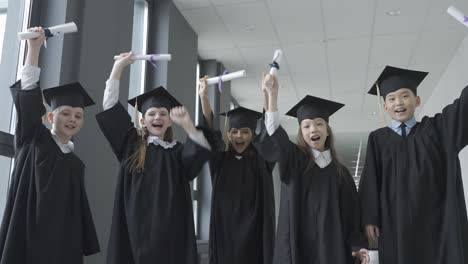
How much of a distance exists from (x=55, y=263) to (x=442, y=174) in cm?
204

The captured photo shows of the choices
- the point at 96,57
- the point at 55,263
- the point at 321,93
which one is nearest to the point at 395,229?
the point at 55,263

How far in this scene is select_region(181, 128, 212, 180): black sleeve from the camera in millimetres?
2523

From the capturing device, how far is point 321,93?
28.7 feet

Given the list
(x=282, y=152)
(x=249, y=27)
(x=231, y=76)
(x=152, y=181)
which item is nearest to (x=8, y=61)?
(x=152, y=181)

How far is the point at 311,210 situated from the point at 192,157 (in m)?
0.74

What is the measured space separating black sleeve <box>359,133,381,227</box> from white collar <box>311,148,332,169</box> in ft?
0.72

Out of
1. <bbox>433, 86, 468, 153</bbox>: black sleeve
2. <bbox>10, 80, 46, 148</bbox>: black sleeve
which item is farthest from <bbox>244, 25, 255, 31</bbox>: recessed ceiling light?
<bbox>10, 80, 46, 148</bbox>: black sleeve

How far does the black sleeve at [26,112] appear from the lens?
2260 millimetres

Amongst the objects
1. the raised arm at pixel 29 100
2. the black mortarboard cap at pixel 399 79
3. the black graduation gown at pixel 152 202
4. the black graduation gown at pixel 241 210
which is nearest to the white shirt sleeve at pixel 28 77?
the raised arm at pixel 29 100

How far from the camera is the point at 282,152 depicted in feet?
8.30

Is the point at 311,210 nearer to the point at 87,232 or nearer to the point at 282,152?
the point at 282,152

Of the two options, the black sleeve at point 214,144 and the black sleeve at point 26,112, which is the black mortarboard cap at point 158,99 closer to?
the black sleeve at point 214,144

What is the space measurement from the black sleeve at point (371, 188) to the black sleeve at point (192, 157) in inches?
35.2

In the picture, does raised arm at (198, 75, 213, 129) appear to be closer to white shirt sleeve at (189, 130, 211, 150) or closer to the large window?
white shirt sleeve at (189, 130, 211, 150)
